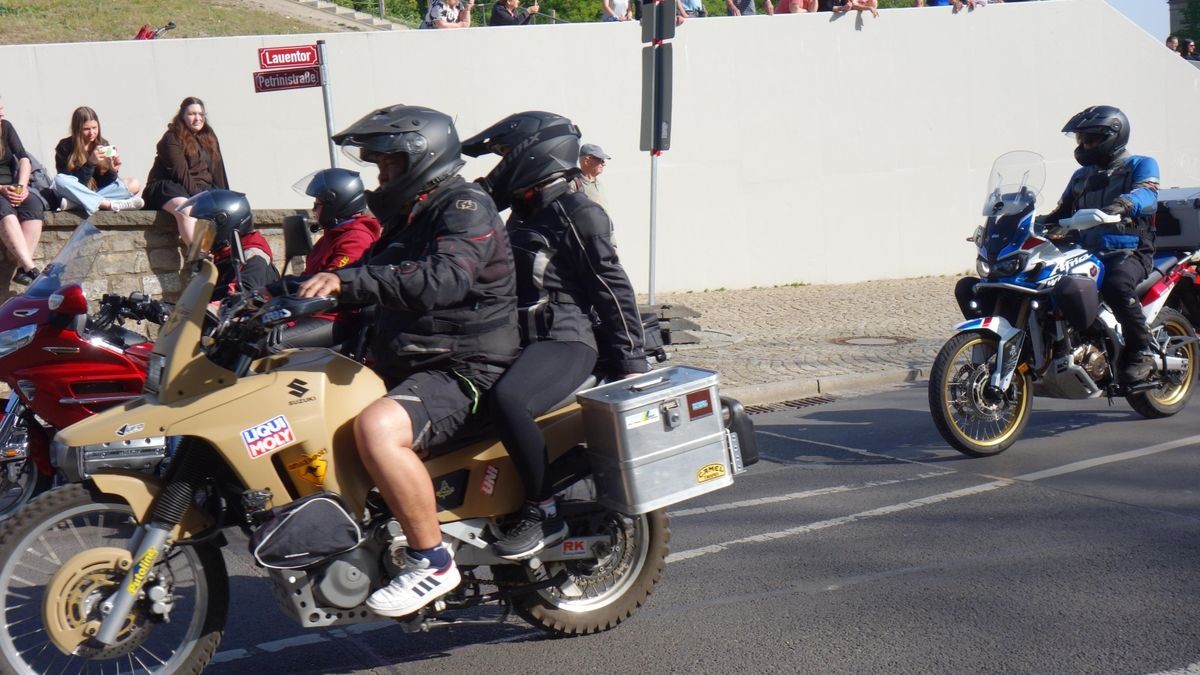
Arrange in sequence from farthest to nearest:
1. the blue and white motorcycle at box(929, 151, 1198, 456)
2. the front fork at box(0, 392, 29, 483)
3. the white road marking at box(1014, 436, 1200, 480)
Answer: the blue and white motorcycle at box(929, 151, 1198, 456) → the white road marking at box(1014, 436, 1200, 480) → the front fork at box(0, 392, 29, 483)

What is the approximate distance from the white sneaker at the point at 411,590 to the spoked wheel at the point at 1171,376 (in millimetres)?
5674

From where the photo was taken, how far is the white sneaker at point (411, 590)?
4.13m

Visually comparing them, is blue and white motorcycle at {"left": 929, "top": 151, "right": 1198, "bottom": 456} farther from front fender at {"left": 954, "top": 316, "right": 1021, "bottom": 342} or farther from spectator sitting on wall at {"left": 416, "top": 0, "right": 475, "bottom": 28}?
spectator sitting on wall at {"left": 416, "top": 0, "right": 475, "bottom": 28}

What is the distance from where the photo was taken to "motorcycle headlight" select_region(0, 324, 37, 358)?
20.4ft

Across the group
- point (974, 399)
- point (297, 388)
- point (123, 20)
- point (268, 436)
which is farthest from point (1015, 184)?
point (123, 20)

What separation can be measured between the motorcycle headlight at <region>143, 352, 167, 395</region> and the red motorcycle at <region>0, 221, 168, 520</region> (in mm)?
2236

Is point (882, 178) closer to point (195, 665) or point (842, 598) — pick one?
point (842, 598)

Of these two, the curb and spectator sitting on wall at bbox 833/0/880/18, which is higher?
spectator sitting on wall at bbox 833/0/880/18

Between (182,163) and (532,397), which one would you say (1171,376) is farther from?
(182,163)

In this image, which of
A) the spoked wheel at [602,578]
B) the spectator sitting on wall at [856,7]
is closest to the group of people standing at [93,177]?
the spoked wheel at [602,578]

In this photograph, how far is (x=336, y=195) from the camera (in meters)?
6.86

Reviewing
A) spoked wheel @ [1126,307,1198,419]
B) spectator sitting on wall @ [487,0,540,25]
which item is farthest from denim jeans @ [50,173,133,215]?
spoked wheel @ [1126,307,1198,419]

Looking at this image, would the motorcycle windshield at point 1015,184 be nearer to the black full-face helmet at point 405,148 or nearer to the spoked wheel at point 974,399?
the spoked wheel at point 974,399

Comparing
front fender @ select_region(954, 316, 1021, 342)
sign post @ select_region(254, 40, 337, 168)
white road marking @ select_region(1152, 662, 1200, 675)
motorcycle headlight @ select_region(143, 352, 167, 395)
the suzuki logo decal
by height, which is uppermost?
sign post @ select_region(254, 40, 337, 168)
